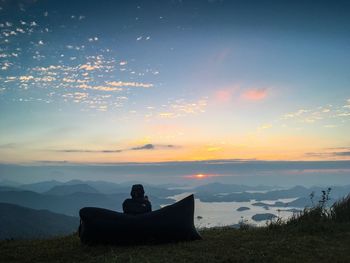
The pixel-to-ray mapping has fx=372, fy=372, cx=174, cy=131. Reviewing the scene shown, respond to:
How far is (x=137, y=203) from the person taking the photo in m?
14.2

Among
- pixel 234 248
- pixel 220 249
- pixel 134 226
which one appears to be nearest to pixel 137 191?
pixel 134 226

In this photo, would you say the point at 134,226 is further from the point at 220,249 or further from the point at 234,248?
the point at 234,248

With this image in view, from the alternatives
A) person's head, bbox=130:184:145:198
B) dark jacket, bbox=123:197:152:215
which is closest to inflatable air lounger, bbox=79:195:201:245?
dark jacket, bbox=123:197:152:215

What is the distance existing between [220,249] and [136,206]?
12.3 feet

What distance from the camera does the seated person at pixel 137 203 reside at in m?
14.1

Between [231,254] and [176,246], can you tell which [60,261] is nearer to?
[176,246]

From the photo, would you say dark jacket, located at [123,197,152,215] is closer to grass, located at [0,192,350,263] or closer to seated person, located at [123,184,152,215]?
seated person, located at [123,184,152,215]

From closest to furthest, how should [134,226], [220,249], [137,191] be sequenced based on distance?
[220,249], [134,226], [137,191]

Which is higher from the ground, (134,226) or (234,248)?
(134,226)

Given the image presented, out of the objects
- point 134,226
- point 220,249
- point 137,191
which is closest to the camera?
point 220,249

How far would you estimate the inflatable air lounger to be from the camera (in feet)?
43.1

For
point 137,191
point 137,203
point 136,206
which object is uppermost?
point 137,191

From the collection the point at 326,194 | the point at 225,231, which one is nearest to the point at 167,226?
the point at 225,231

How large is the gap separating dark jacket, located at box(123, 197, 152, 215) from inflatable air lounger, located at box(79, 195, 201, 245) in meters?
0.69
